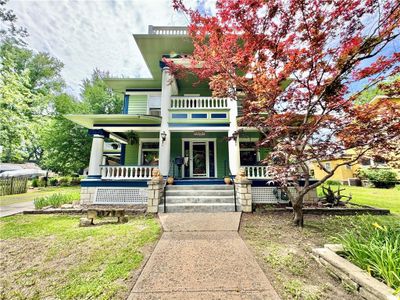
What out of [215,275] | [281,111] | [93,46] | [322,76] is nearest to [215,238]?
[215,275]

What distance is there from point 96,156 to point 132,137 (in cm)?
Result: 237

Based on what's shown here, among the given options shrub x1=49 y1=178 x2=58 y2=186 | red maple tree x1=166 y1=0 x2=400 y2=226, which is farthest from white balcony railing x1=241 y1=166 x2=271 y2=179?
shrub x1=49 y1=178 x2=58 y2=186

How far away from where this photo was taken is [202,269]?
8.59ft

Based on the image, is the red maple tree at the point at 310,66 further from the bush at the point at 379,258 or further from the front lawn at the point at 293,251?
the bush at the point at 379,258

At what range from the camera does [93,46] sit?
1016cm

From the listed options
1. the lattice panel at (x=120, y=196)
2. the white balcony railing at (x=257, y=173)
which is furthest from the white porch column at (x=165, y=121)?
the white balcony railing at (x=257, y=173)

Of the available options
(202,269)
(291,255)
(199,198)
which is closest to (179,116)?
(199,198)

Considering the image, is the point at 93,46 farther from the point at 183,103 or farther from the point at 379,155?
the point at 379,155

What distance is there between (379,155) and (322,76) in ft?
8.73

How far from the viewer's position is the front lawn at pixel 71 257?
2199mm

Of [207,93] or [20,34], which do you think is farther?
[207,93]

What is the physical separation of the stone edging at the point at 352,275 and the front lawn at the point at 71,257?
288 cm

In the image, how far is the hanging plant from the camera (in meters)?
9.51

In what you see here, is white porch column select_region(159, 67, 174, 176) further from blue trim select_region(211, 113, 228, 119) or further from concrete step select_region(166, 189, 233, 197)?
blue trim select_region(211, 113, 228, 119)
